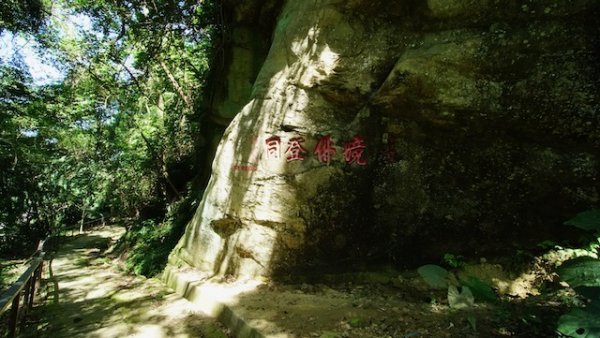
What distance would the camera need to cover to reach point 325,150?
15.9 ft

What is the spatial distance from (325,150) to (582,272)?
3.02 m

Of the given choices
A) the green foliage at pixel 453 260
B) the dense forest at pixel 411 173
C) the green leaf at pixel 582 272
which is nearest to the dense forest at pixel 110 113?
the dense forest at pixel 411 173

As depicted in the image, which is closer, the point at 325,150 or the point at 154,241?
the point at 325,150

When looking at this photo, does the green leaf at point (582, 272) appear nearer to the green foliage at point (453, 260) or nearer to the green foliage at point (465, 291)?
the green foliage at point (465, 291)

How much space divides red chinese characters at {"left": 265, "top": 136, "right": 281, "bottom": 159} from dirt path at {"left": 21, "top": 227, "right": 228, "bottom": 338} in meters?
2.13

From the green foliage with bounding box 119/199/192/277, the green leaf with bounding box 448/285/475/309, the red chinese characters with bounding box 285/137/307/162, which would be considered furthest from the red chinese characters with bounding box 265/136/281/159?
the green foliage with bounding box 119/199/192/277

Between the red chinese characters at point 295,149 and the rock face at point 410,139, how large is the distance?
1 cm

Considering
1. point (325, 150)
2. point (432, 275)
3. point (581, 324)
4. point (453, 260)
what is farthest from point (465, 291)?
point (325, 150)

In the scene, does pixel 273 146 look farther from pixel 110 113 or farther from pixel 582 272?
pixel 110 113

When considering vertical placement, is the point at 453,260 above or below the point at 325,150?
below

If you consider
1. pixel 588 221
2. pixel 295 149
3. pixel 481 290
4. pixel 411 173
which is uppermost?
pixel 295 149

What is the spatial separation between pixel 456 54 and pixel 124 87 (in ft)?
35.1

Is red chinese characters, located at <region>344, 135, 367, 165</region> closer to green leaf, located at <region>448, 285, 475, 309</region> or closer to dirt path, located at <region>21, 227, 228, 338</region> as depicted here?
green leaf, located at <region>448, 285, 475, 309</region>

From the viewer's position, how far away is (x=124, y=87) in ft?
39.2
